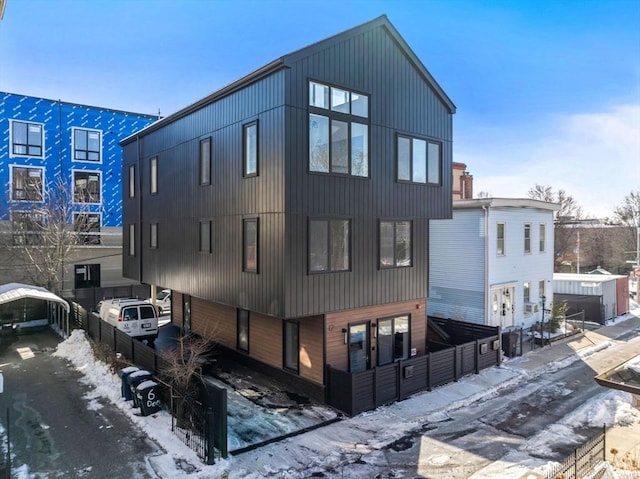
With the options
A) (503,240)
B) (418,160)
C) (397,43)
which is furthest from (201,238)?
(503,240)

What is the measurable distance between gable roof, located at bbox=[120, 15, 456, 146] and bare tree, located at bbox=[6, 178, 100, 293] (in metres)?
15.1

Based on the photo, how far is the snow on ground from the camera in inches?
335

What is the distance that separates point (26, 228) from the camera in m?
28.0

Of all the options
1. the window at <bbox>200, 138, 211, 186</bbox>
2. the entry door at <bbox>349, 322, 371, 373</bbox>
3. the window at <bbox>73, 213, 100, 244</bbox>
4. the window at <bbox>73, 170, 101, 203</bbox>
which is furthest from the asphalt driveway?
the window at <bbox>73, 170, 101, 203</bbox>

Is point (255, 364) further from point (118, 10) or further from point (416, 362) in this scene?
point (118, 10)

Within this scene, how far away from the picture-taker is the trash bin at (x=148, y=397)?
35.7 ft

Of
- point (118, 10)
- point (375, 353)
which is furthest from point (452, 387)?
point (118, 10)

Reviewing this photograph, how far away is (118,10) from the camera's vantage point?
13.7 m

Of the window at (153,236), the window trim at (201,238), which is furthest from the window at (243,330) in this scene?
the window at (153,236)

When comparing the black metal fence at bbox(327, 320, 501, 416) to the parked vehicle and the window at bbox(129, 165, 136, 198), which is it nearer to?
the window at bbox(129, 165, 136, 198)

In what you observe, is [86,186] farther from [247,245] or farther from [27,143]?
[247,245]

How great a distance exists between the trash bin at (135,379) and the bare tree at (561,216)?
4312 centimetres

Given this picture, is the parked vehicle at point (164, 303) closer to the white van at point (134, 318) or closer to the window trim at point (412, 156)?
the white van at point (134, 318)

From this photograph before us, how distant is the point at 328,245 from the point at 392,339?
422 centimetres
